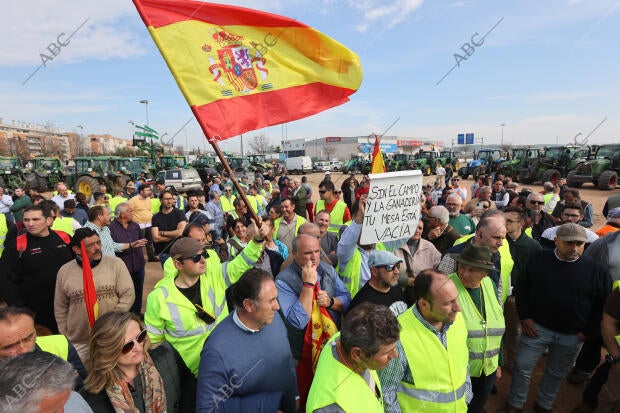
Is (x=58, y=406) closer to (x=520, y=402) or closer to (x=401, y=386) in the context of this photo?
(x=401, y=386)

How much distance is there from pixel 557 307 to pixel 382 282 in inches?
59.5

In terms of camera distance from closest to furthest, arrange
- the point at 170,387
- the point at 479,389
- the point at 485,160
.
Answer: the point at 170,387, the point at 479,389, the point at 485,160

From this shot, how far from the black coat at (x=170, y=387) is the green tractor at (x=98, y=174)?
629 inches

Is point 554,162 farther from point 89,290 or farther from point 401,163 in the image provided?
point 89,290

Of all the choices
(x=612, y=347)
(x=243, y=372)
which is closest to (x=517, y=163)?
(x=612, y=347)

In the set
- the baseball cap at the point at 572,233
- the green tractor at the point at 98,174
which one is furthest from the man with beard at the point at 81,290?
the green tractor at the point at 98,174

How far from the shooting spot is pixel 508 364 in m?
3.81

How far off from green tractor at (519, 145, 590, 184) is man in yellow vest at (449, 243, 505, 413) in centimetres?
2048

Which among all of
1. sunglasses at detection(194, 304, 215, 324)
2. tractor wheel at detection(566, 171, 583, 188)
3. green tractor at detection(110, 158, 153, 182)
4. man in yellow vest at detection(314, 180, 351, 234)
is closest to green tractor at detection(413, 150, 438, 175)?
tractor wheel at detection(566, 171, 583, 188)

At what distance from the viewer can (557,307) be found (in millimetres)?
2781

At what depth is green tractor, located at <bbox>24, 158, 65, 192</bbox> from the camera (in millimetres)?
18181

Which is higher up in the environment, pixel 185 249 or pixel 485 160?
pixel 485 160

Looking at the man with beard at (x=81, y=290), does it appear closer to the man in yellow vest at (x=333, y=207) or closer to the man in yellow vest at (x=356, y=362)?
the man in yellow vest at (x=356, y=362)

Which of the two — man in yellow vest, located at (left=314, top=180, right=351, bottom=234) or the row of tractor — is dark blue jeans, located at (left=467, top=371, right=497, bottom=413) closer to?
man in yellow vest, located at (left=314, top=180, right=351, bottom=234)
